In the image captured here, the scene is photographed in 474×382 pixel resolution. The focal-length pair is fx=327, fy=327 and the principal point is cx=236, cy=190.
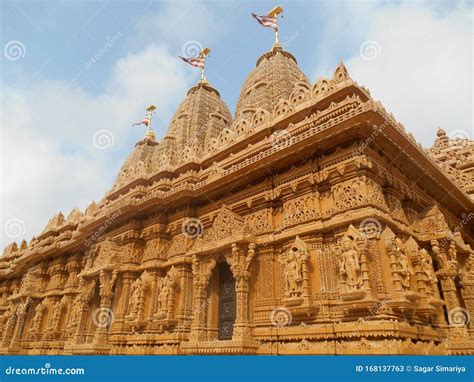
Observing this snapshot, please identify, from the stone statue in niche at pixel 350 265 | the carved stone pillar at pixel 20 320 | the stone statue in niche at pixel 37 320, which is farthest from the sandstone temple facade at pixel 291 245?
the carved stone pillar at pixel 20 320

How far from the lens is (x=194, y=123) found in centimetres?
1936

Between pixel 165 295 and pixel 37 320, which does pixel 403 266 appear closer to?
pixel 165 295

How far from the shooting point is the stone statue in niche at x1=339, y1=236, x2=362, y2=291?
7.01 m

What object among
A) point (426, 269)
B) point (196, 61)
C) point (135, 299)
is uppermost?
point (196, 61)

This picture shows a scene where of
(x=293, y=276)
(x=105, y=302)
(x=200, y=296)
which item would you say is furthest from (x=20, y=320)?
(x=293, y=276)

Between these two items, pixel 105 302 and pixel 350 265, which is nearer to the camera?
pixel 350 265

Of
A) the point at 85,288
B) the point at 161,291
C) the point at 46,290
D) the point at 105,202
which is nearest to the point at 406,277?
the point at 161,291

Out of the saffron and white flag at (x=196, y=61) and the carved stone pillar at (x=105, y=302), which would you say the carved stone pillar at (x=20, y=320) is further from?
the saffron and white flag at (x=196, y=61)

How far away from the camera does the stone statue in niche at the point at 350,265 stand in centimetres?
701

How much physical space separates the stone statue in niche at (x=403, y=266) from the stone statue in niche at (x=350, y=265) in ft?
2.95

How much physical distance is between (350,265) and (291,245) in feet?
6.49

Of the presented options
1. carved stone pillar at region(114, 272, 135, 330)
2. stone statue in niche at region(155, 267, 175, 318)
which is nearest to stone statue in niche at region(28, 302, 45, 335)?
carved stone pillar at region(114, 272, 135, 330)

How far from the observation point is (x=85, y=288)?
46.7ft

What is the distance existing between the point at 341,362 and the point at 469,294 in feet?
23.3
